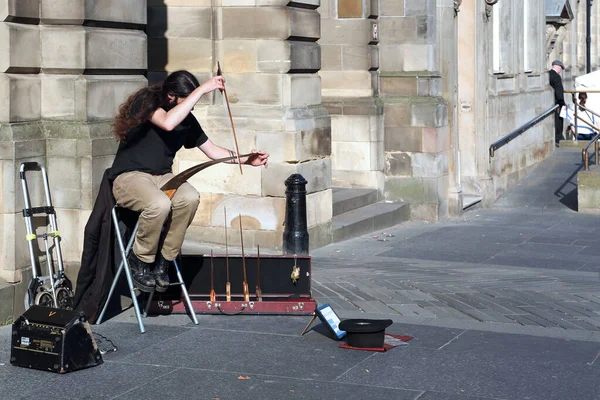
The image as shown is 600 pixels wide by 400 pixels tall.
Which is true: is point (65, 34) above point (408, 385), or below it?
above

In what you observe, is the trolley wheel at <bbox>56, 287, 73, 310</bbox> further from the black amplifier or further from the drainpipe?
the drainpipe

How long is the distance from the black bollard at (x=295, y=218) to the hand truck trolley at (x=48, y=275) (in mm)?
3195

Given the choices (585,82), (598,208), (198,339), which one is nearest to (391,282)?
(198,339)

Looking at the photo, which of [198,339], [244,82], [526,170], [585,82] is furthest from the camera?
[585,82]

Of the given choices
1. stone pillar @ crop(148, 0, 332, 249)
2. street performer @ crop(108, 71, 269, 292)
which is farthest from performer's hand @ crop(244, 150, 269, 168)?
stone pillar @ crop(148, 0, 332, 249)

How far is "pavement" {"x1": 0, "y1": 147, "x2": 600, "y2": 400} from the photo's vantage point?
262 inches

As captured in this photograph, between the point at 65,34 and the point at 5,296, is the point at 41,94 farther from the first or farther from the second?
the point at 5,296

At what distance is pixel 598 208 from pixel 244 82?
6.83 meters

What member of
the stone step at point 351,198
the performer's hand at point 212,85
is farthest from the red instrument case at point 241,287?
→ the stone step at point 351,198

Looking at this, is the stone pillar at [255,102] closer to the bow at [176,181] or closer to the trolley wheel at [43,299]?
the bow at [176,181]

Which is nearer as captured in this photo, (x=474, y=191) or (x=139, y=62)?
(x=139, y=62)

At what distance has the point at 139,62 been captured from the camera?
9500 millimetres

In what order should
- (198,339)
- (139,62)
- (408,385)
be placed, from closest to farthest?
(408,385), (198,339), (139,62)

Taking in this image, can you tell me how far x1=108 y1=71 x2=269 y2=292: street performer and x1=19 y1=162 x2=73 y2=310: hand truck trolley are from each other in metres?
0.55
